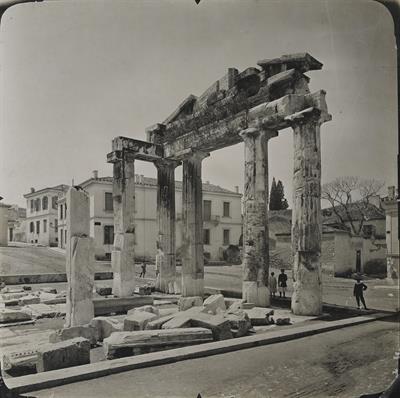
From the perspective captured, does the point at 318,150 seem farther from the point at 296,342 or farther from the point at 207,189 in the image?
the point at 207,189

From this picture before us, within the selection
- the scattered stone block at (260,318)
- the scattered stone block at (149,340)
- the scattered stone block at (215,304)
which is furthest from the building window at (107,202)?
the scattered stone block at (149,340)

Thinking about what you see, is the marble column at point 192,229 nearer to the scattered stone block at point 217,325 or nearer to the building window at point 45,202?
the scattered stone block at point 217,325

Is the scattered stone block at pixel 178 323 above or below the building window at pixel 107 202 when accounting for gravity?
below

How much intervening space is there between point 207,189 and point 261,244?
84.4ft

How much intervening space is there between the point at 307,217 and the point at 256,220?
5.37ft

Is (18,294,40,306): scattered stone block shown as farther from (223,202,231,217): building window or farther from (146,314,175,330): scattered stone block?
(223,202,231,217): building window

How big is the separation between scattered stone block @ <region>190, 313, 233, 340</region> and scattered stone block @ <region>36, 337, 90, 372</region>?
6.84ft

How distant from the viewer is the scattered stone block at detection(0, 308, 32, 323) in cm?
829

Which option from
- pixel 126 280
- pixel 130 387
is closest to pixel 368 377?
pixel 130 387

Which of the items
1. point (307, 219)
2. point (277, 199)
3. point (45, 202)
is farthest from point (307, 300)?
point (45, 202)

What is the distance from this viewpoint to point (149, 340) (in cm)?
588

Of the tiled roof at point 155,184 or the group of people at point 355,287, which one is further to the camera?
the tiled roof at point 155,184

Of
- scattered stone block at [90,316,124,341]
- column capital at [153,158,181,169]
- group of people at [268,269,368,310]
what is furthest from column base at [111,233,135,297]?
scattered stone block at [90,316,124,341]

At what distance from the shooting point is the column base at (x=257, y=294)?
9938 mm
